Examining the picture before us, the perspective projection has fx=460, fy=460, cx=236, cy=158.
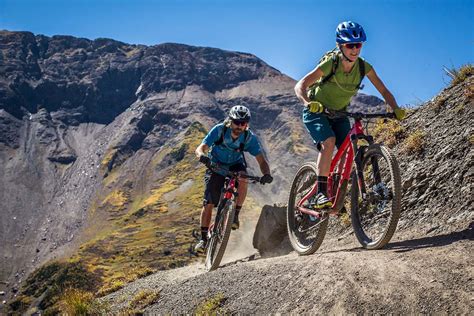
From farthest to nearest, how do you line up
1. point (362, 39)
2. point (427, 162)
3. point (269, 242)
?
point (269, 242)
point (427, 162)
point (362, 39)

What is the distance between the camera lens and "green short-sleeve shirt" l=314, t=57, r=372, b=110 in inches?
331

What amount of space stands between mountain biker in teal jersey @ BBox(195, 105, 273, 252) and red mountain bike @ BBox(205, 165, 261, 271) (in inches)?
6.6

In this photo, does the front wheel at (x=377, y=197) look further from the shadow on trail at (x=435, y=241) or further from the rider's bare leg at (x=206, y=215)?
the rider's bare leg at (x=206, y=215)

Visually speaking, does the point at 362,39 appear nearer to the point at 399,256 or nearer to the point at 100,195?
the point at 399,256

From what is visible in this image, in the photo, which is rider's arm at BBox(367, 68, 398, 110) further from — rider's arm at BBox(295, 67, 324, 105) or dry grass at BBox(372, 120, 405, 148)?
dry grass at BBox(372, 120, 405, 148)

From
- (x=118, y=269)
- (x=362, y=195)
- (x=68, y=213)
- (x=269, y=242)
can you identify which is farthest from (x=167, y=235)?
(x=362, y=195)

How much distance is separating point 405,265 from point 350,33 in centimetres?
398

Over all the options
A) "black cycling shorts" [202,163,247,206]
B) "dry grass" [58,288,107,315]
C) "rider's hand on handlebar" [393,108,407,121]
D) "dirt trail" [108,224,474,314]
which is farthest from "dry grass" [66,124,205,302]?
"rider's hand on handlebar" [393,108,407,121]

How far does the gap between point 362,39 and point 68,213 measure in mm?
166348

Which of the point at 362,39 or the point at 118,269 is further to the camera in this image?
the point at 118,269

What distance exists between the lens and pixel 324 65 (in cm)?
838

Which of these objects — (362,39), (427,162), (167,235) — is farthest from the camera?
(167,235)

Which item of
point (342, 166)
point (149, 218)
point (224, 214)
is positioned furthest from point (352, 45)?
point (149, 218)

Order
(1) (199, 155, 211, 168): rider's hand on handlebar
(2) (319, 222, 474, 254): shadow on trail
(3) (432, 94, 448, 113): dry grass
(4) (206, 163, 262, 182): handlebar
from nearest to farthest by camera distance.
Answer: (2) (319, 222, 474, 254): shadow on trail → (1) (199, 155, 211, 168): rider's hand on handlebar → (4) (206, 163, 262, 182): handlebar → (3) (432, 94, 448, 113): dry grass
